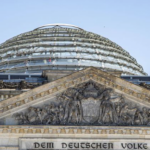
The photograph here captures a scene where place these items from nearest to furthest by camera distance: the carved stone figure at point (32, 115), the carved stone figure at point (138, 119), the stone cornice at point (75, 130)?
the stone cornice at point (75, 130) → the carved stone figure at point (32, 115) → the carved stone figure at point (138, 119)

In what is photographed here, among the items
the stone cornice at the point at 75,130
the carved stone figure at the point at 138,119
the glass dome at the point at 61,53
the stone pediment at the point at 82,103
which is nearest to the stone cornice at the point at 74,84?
the stone pediment at the point at 82,103

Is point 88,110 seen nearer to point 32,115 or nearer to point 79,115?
point 79,115

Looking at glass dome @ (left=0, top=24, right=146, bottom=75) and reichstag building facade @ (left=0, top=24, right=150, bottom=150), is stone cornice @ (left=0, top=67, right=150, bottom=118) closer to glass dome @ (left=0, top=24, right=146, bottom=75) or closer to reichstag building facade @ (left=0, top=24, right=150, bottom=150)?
reichstag building facade @ (left=0, top=24, right=150, bottom=150)

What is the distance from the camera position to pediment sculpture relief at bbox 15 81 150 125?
34.7 metres

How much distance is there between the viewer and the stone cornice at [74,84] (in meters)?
34.8

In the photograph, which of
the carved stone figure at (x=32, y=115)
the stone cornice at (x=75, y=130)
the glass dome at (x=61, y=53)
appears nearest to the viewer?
the stone cornice at (x=75, y=130)

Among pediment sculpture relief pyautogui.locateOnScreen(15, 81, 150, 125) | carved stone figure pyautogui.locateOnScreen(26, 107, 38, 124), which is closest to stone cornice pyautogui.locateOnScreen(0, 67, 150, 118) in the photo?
Answer: pediment sculpture relief pyautogui.locateOnScreen(15, 81, 150, 125)

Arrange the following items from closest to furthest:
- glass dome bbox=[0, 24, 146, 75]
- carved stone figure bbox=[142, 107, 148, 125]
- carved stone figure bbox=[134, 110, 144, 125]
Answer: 1. carved stone figure bbox=[134, 110, 144, 125]
2. carved stone figure bbox=[142, 107, 148, 125]
3. glass dome bbox=[0, 24, 146, 75]

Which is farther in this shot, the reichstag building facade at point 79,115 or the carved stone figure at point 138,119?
the carved stone figure at point 138,119

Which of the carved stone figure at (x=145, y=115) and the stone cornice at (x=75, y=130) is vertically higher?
the carved stone figure at (x=145, y=115)

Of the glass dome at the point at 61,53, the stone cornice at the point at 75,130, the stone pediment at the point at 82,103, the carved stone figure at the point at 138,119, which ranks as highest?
Result: the glass dome at the point at 61,53

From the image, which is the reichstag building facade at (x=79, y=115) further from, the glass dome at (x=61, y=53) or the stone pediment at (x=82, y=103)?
the glass dome at (x=61, y=53)

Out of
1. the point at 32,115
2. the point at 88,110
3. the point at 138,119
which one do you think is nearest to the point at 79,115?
the point at 88,110

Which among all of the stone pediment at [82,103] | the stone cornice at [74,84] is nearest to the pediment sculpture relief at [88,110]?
the stone pediment at [82,103]
